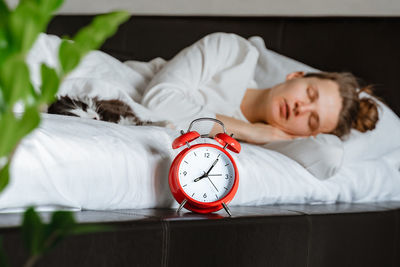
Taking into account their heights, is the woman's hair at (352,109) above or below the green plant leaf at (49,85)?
above

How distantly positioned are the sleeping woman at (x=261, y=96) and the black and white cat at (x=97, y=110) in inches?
14.5

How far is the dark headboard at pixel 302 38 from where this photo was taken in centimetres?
226

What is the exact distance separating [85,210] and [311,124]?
3.88ft

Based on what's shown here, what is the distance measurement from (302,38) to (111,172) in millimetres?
1715

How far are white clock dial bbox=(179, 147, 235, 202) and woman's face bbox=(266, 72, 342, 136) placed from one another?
3.00ft

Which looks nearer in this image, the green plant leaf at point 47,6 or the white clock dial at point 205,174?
the green plant leaf at point 47,6

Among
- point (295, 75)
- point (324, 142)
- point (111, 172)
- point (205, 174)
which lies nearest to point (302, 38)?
point (295, 75)

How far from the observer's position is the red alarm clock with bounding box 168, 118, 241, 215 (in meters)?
1.04

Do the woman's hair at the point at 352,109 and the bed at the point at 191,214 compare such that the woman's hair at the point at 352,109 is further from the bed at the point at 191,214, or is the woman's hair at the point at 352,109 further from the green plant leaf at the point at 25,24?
the green plant leaf at the point at 25,24

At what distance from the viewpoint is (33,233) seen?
13.2 inches

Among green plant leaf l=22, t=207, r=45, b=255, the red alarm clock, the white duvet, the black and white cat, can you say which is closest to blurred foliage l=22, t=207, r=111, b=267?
green plant leaf l=22, t=207, r=45, b=255

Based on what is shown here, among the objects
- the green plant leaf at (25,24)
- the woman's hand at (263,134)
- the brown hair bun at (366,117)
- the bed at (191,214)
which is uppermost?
the brown hair bun at (366,117)

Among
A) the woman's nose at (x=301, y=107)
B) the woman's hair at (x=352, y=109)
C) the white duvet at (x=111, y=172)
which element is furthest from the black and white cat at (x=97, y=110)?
the woman's hair at (x=352, y=109)

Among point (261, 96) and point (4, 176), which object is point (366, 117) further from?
point (4, 176)
